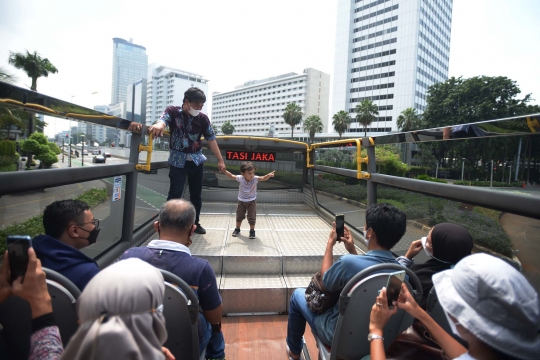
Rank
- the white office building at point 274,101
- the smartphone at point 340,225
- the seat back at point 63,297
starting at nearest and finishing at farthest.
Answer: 1. the seat back at point 63,297
2. the smartphone at point 340,225
3. the white office building at point 274,101

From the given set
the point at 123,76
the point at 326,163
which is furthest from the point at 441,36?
the point at 123,76

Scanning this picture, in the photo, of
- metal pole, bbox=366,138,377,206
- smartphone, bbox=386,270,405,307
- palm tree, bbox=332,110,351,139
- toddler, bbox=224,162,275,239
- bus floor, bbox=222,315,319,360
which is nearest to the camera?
smartphone, bbox=386,270,405,307

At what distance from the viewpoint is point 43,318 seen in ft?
3.87

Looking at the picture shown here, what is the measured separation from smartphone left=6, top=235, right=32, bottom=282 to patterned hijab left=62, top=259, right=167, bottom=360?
0.39 m

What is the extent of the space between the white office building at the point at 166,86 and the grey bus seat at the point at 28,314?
5492 inches

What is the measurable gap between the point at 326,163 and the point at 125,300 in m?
5.69

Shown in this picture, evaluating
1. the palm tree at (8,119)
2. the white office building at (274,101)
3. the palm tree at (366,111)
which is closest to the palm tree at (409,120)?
the palm tree at (366,111)

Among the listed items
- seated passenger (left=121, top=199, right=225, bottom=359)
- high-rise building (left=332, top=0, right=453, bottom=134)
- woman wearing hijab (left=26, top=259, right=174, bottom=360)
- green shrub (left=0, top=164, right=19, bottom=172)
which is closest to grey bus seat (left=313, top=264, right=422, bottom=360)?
seated passenger (left=121, top=199, right=225, bottom=359)

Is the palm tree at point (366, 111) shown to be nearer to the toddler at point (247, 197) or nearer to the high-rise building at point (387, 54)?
the high-rise building at point (387, 54)

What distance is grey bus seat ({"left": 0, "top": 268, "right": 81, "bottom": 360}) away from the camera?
129 cm

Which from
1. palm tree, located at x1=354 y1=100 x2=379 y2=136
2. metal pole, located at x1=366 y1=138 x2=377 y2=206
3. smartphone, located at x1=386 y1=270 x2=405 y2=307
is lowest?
smartphone, located at x1=386 y1=270 x2=405 y2=307

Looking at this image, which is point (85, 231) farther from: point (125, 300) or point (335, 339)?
point (335, 339)

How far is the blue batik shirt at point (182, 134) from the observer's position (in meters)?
3.84

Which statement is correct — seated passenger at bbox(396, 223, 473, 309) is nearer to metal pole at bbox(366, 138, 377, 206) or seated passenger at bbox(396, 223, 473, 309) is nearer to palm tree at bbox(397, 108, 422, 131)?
metal pole at bbox(366, 138, 377, 206)
